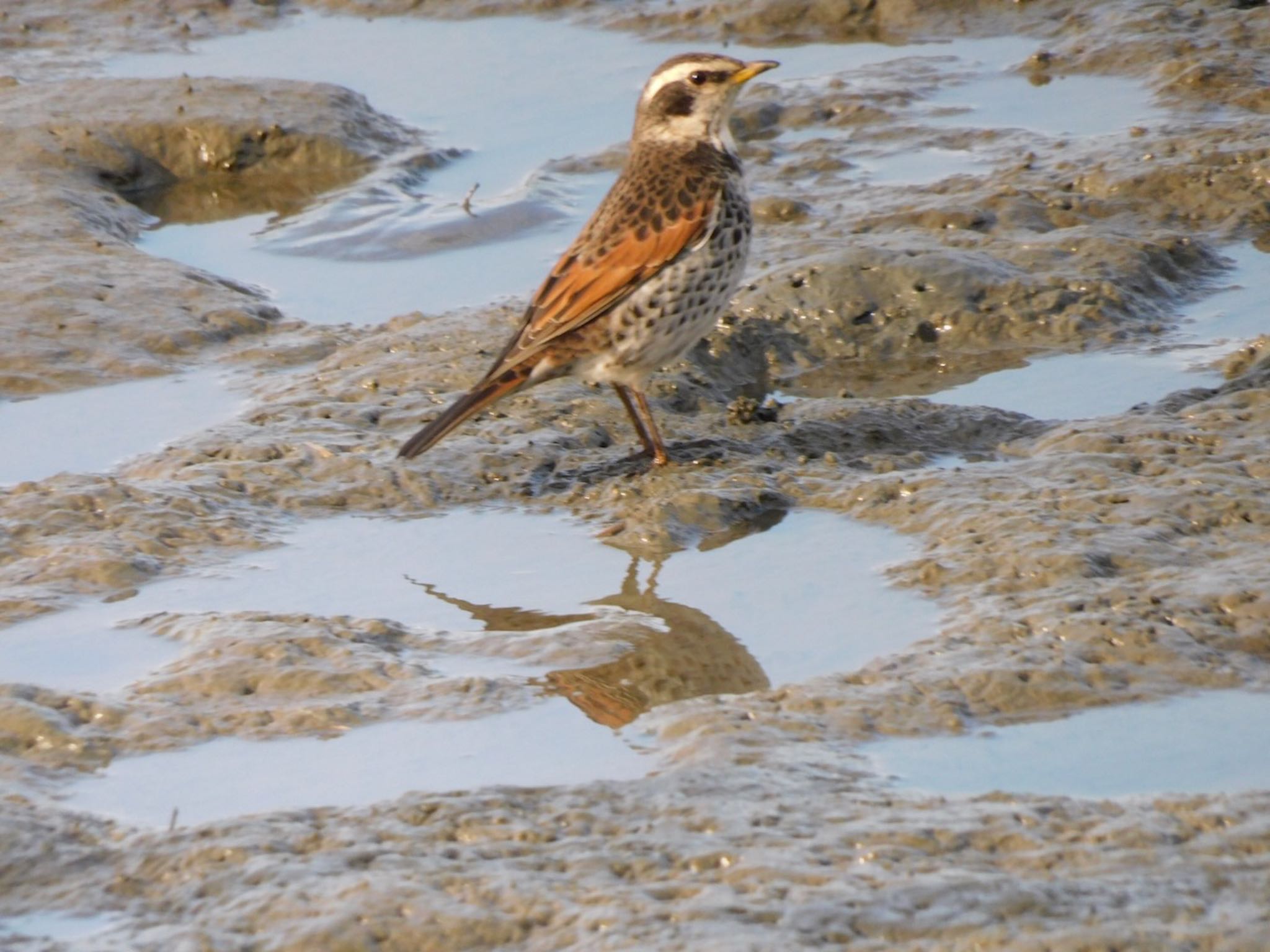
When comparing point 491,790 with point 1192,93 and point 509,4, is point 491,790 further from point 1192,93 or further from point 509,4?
point 509,4

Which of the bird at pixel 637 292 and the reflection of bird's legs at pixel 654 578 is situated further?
the bird at pixel 637 292

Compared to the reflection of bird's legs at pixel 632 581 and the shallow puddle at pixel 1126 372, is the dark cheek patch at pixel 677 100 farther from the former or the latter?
the reflection of bird's legs at pixel 632 581

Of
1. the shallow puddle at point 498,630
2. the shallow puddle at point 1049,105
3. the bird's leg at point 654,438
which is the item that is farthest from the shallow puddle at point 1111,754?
the shallow puddle at point 1049,105

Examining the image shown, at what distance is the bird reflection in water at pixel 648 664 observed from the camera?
5070 mm

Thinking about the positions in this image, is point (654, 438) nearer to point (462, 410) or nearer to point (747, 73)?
point (462, 410)

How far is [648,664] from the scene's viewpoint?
530cm

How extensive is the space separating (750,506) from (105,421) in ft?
9.89

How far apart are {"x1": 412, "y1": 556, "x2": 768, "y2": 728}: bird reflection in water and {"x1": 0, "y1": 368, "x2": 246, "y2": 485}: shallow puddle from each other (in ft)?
7.25

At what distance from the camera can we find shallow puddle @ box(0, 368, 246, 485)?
726 cm

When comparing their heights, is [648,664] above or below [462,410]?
below

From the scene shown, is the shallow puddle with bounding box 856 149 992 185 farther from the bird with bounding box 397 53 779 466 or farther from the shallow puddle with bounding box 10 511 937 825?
the shallow puddle with bounding box 10 511 937 825

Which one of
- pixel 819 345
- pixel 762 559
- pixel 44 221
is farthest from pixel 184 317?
pixel 762 559

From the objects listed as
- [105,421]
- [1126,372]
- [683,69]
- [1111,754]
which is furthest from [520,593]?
[1126,372]

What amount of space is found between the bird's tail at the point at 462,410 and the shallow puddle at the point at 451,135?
Answer: 2.12 meters
